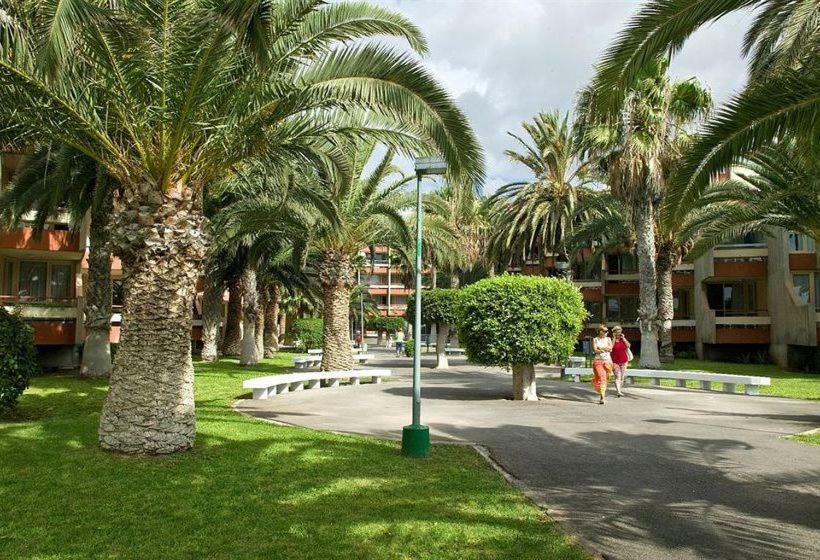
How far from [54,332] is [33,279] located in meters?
3.78

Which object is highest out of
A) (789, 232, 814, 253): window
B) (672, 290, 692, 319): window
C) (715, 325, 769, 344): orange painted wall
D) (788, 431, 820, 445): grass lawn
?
(789, 232, 814, 253): window

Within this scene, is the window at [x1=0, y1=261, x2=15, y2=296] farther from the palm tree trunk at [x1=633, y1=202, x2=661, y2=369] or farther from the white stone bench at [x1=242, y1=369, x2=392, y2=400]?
the palm tree trunk at [x1=633, y1=202, x2=661, y2=369]

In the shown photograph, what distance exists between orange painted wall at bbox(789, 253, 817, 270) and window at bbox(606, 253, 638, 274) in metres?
11.7

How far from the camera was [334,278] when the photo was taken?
19.6 meters

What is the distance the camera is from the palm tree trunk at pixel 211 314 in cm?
2641

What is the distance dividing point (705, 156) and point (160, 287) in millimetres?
6643

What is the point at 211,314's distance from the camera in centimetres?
2678

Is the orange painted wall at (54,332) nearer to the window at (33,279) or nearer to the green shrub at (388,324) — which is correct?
the window at (33,279)

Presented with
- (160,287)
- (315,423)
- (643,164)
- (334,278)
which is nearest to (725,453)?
(315,423)

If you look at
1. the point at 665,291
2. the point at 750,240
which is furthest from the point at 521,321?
the point at 750,240

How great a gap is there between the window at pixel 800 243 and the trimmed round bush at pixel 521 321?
64.2ft

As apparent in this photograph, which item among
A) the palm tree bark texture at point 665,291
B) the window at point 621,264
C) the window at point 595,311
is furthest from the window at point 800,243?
the window at point 595,311

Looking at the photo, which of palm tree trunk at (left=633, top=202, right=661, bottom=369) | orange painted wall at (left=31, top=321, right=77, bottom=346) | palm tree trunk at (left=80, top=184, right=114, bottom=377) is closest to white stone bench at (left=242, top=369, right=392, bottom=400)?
palm tree trunk at (left=80, top=184, right=114, bottom=377)

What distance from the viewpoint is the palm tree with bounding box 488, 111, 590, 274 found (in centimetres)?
2995
